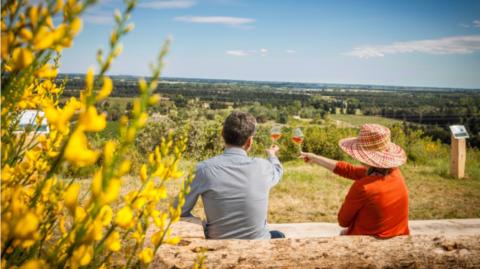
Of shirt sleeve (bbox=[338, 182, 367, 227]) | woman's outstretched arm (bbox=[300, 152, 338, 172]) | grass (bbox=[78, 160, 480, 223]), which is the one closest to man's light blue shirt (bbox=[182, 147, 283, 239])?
shirt sleeve (bbox=[338, 182, 367, 227])

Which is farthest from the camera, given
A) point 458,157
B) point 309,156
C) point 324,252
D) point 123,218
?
point 458,157

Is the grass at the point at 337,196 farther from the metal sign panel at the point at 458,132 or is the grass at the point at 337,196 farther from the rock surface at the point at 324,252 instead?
the rock surface at the point at 324,252

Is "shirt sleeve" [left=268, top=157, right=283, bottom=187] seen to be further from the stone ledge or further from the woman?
the stone ledge

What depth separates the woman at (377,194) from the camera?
2443 mm

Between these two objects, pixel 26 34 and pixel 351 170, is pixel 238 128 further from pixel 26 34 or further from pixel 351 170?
pixel 26 34

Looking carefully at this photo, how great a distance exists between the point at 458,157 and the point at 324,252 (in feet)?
25.4

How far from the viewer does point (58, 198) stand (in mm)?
887

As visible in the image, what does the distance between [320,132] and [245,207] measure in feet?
32.5

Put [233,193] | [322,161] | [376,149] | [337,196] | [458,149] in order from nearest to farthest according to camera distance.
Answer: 1. [233,193]
2. [376,149]
3. [322,161]
4. [337,196]
5. [458,149]

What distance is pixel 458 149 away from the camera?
25.8 feet

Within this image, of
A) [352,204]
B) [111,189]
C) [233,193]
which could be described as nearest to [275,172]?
[233,193]

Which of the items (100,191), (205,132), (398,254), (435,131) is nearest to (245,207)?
(398,254)

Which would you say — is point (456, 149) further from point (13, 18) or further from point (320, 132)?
point (13, 18)

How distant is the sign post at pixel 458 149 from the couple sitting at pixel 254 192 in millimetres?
6377
